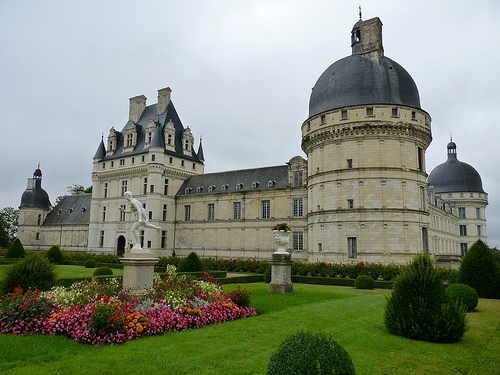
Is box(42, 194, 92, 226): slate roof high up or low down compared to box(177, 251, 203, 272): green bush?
up

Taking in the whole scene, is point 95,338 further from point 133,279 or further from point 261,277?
point 261,277

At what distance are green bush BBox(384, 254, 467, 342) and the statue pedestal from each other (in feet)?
25.6

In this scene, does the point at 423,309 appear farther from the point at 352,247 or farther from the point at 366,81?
the point at 366,81

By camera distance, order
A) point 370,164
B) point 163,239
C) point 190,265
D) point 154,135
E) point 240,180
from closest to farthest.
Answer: point 190,265, point 370,164, point 240,180, point 154,135, point 163,239

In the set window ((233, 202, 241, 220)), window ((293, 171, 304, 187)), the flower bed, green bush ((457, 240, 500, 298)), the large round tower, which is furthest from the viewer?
window ((233, 202, 241, 220))

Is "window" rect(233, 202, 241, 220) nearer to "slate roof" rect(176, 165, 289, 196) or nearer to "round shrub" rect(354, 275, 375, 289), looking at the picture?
"slate roof" rect(176, 165, 289, 196)

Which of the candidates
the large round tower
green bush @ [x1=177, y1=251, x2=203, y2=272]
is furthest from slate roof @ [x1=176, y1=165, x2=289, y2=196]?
green bush @ [x1=177, y1=251, x2=203, y2=272]

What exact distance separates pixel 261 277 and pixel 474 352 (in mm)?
18878

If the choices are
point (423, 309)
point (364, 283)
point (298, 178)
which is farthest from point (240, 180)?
point (423, 309)

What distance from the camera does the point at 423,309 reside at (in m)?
10.1

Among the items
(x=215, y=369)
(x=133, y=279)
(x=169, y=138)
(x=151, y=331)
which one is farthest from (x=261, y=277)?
(x=169, y=138)

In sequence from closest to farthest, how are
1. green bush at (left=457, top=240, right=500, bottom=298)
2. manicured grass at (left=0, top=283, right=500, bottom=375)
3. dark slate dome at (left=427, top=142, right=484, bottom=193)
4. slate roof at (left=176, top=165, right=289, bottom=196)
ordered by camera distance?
1. manicured grass at (left=0, top=283, right=500, bottom=375)
2. green bush at (left=457, top=240, right=500, bottom=298)
3. slate roof at (left=176, top=165, right=289, bottom=196)
4. dark slate dome at (left=427, top=142, right=484, bottom=193)

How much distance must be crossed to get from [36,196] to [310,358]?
70873 mm

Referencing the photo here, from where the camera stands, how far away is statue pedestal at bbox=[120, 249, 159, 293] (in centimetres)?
1322
